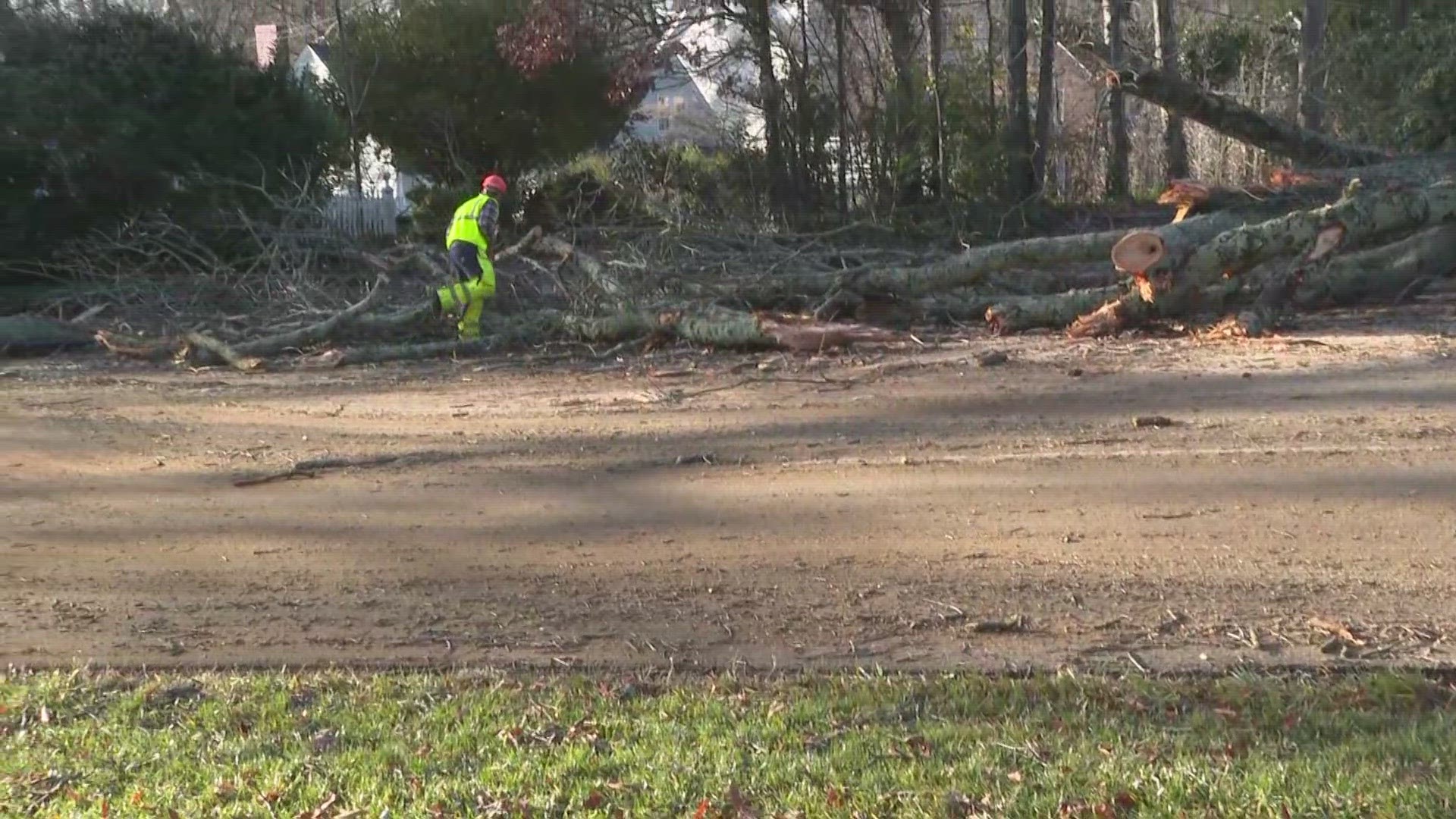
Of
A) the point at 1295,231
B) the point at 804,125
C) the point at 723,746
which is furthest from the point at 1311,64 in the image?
the point at 723,746

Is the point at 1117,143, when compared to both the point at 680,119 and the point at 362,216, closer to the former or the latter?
the point at 680,119

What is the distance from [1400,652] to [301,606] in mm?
4758

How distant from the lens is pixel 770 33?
24172 millimetres

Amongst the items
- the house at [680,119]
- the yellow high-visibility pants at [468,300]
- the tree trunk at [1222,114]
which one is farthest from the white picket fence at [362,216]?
the tree trunk at [1222,114]

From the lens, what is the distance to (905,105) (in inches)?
942

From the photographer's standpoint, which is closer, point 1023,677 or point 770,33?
point 1023,677

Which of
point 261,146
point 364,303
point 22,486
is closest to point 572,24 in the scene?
point 261,146

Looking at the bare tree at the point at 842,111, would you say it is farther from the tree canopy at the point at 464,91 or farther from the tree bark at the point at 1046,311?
the tree bark at the point at 1046,311

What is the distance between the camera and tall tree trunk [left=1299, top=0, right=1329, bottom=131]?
27766mm

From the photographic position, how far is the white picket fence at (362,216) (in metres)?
19.4

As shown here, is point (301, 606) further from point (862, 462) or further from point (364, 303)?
point (364, 303)

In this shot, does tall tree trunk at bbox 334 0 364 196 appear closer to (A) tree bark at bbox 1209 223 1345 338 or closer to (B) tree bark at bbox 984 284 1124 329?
(B) tree bark at bbox 984 284 1124 329

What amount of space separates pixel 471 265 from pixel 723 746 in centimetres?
1070

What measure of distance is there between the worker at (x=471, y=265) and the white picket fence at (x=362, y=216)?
3.70 meters
